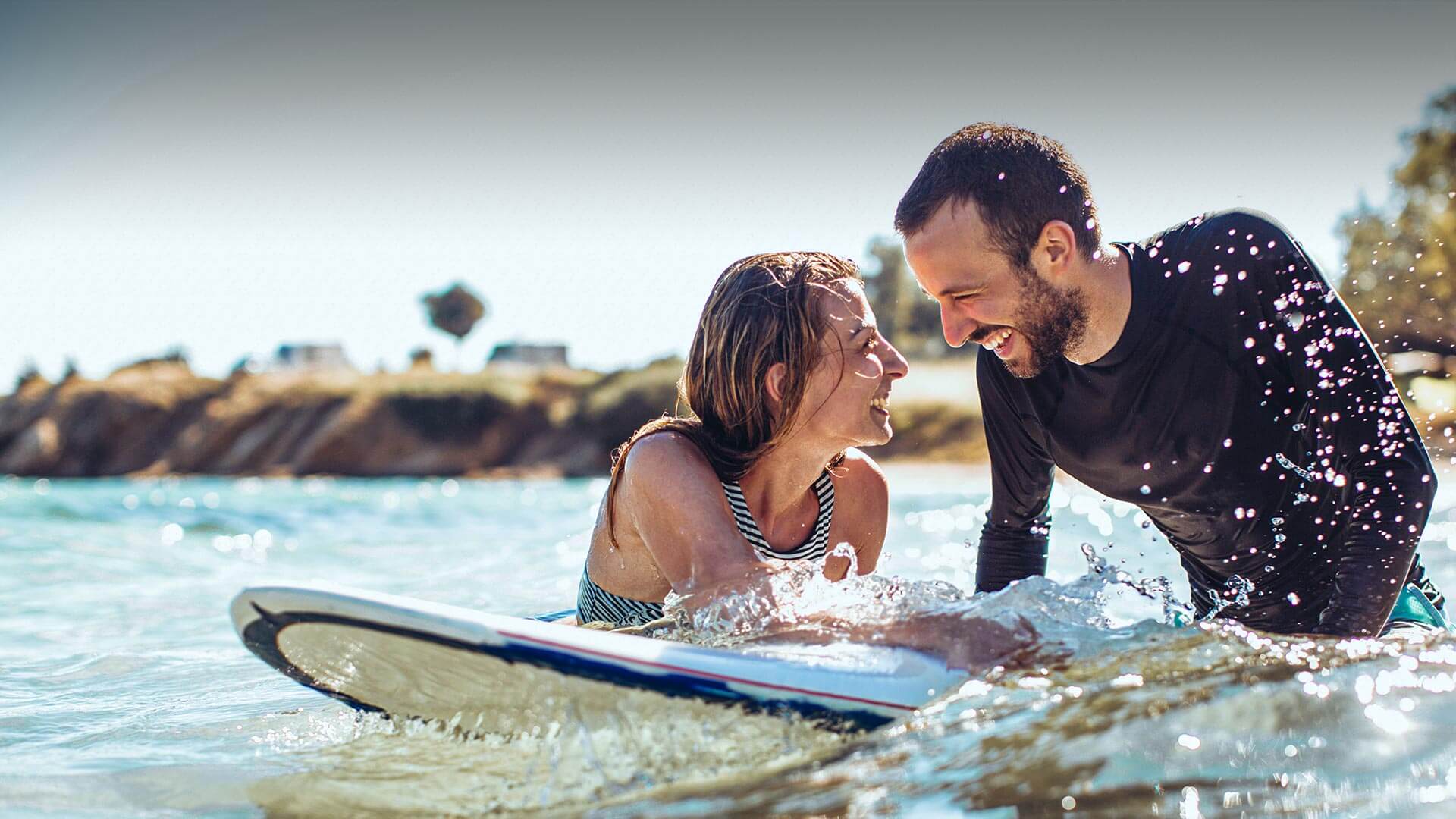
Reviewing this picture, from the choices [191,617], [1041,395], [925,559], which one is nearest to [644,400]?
[925,559]

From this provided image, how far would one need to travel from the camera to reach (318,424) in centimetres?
3020

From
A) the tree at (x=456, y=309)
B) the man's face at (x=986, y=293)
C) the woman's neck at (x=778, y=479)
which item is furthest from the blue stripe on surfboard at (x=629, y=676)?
the tree at (x=456, y=309)

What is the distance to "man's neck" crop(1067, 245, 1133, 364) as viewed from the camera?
115 inches

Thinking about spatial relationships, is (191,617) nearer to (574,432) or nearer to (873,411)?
(873,411)

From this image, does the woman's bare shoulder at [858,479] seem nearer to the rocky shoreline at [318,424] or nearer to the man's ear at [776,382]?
the man's ear at [776,382]

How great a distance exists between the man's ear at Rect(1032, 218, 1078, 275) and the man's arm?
394 millimetres

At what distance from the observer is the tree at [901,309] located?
35625 mm

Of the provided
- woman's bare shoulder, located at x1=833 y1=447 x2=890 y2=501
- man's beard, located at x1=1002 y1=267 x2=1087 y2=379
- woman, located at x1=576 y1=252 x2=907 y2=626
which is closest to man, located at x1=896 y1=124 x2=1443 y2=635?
man's beard, located at x1=1002 y1=267 x2=1087 y2=379

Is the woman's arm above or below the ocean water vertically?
above

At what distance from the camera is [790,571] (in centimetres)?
269

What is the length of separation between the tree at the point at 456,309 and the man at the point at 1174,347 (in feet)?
Result: 154

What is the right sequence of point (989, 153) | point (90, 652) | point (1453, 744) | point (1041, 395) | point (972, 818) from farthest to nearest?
1. point (90, 652)
2. point (1041, 395)
3. point (989, 153)
4. point (1453, 744)
5. point (972, 818)

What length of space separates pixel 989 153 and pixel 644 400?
25.6 metres

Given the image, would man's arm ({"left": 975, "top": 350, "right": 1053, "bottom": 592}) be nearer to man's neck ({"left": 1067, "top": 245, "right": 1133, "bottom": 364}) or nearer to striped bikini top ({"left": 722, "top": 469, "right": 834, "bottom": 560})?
man's neck ({"left": 1067, "top": 245, "right": 1133, "bottom": 364})
